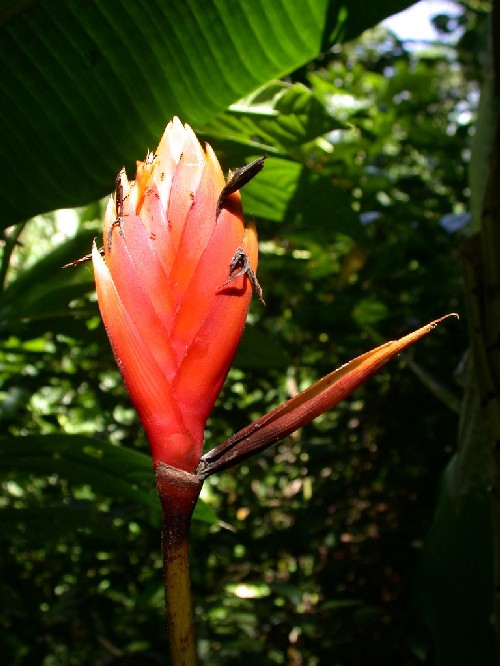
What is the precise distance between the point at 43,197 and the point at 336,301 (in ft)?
2.72

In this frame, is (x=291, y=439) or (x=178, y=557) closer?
(x=178, y=557)

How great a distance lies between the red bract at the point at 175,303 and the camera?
1.01 ft

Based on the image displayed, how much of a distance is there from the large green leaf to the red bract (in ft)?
1.35

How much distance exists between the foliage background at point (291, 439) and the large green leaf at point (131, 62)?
13cm

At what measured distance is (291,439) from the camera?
1.75 meters

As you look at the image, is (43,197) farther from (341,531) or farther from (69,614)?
(341,531)

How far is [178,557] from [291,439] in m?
1.48

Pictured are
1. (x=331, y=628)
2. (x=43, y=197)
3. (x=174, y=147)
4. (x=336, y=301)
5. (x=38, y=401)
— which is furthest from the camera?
(x=38, y=401)

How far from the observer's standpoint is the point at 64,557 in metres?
1.59

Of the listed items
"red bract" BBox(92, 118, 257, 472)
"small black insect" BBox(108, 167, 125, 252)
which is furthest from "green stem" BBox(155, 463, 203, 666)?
"small black insect" BBox(108, 167, 125, 252)

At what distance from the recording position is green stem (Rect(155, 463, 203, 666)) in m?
0.28

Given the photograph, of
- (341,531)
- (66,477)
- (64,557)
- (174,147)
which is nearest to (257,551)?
(341,531)

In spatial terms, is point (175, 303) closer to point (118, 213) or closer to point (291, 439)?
point (118, 213)

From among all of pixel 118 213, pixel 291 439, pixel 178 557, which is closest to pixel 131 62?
pixel 118 213
